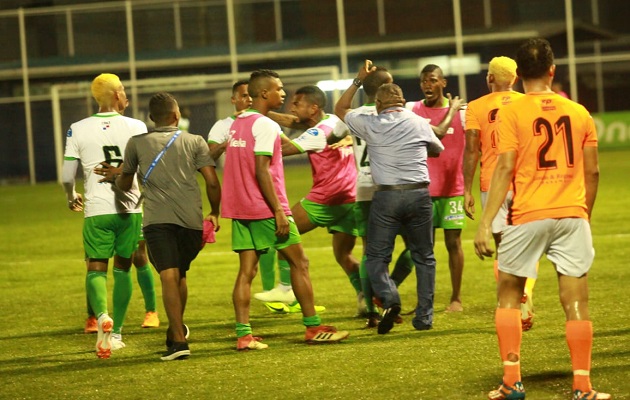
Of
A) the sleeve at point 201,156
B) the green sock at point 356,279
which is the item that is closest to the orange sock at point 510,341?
the sleeve at point 201,156

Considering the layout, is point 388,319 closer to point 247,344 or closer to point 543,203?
point 247,344

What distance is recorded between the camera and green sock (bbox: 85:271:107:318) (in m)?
8.17

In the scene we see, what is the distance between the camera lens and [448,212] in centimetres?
956

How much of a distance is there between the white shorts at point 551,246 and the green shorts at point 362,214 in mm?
3402

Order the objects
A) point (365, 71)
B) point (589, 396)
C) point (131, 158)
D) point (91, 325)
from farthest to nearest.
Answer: point (91, 325) → point (365, 71) → point (131, 158) → point (589, 396)

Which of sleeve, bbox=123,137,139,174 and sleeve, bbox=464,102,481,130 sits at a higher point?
sleeve, bbox=464,102,481,130

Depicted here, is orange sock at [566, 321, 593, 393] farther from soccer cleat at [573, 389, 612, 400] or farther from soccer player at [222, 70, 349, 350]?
soccer player at [222, 70, 349, 350]

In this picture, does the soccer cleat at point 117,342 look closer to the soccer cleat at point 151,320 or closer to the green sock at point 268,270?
the soccer cleat at point 151,320

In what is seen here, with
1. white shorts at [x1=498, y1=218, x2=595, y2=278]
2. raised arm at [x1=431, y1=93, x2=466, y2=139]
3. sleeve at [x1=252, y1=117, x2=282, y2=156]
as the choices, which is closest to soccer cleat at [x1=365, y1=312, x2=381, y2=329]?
raised arm at [x1=431, y1=93, x2=466, y2=139]

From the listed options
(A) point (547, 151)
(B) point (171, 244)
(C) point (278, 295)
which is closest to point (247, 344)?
(B) point (171, 244)

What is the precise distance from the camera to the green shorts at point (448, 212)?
31.3 ft

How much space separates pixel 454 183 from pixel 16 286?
558cm

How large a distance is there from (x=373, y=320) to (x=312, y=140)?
155 centimetres

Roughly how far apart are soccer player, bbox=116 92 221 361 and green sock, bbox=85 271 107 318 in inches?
23.4
